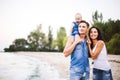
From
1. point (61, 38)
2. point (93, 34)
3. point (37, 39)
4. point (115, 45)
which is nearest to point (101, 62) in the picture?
point (93, 34)

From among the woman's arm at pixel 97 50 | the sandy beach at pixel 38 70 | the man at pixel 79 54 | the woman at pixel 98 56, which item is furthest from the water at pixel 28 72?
the man at pixel 79 54

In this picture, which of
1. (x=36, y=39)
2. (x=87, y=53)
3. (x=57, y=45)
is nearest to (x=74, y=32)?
(x=87, y=53)

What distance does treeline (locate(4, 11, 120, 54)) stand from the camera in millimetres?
35344

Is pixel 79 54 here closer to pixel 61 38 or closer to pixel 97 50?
pixel 97 50

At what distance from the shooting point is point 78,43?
365 centimetres

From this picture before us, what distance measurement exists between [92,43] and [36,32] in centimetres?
8327

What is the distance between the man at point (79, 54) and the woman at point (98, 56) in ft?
0.60

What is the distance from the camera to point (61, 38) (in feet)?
227

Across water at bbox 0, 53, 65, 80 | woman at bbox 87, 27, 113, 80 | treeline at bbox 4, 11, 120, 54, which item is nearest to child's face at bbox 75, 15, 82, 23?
woman at bbox 87, 27, 113, 80

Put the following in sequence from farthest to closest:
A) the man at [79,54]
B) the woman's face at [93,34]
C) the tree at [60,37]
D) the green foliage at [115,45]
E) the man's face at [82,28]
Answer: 1. the tree at [60,37]
2. the green foliage at [115,45]
3. the woman's face at [93,34]
4. the man's face at [82,28]
5. the man at [79,54]

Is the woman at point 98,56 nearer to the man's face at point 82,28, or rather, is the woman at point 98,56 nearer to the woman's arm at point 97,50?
the woman's arm at point 97,50

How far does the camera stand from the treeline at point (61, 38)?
3534cm

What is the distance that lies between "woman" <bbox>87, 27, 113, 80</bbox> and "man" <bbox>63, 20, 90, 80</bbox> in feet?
0.60

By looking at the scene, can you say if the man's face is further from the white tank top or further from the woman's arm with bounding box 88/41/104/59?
the white tank top
